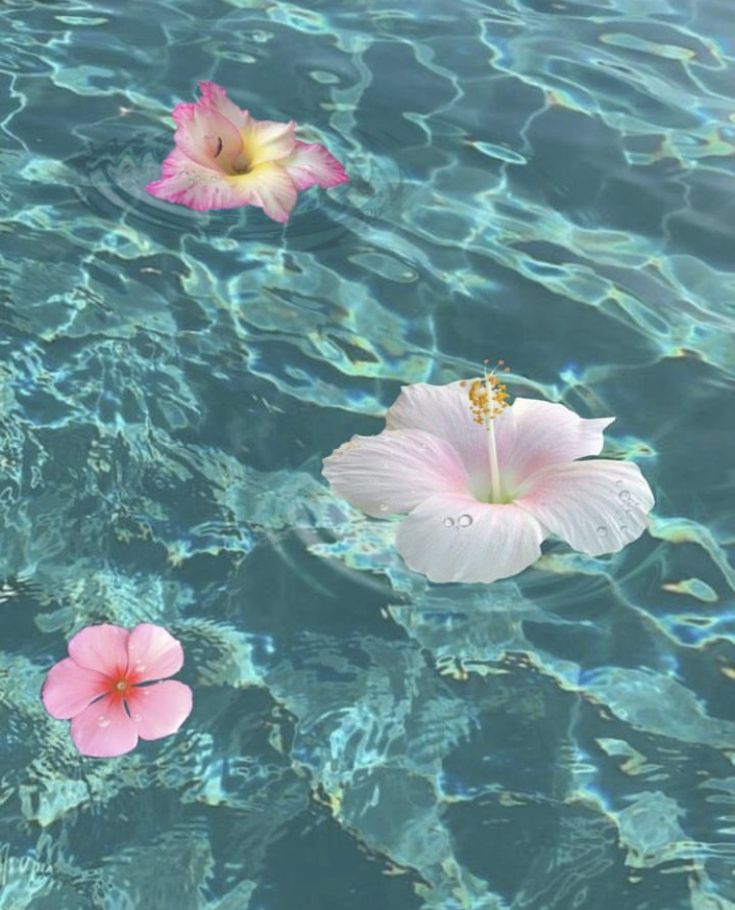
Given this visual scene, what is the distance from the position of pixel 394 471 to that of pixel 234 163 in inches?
47.2

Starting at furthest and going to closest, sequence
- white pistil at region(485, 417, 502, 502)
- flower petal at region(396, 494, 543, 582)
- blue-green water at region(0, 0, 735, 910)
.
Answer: white pistil at region(485, 417, 502, 502) → flower petal at region(396, 494, 543, 582) → blue-green water at region(0, 0, 735, 910)

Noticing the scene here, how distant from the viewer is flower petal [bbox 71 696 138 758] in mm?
2023

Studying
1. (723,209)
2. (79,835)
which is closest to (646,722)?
(79,835)

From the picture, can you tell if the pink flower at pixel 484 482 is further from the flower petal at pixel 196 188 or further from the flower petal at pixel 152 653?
the flower petal at pixel 196 188

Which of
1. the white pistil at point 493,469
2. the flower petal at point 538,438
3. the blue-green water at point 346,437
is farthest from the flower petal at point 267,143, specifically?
the white pistil at point 493,469

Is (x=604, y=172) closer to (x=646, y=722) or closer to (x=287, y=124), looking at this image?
(x=287, y=124)

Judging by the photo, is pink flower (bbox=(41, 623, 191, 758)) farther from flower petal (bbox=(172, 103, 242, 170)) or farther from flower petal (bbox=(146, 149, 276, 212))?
flower petal (bbox=(172, 103, 242, 170))

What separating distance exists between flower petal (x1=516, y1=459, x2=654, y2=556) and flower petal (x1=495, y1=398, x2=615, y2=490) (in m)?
0.04

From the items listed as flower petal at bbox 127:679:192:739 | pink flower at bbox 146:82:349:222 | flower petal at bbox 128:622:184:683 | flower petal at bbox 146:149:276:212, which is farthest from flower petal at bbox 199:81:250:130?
flower petal at bbox 127:679:192:739

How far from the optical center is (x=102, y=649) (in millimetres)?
2154

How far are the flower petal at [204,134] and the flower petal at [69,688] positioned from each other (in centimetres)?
141

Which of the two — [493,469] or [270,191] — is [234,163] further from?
[493,469]

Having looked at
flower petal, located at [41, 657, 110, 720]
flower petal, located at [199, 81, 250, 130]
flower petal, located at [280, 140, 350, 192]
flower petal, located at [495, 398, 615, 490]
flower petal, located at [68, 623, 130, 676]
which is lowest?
flower petal, located at [41, 657, 110, 720]

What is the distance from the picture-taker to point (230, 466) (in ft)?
8.34
